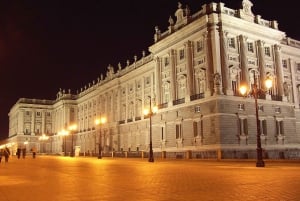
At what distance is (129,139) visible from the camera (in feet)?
237

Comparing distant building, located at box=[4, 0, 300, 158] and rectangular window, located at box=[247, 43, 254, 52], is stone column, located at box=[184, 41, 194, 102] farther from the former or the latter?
rectangular window, located at box=[247, 43, 254, 52]

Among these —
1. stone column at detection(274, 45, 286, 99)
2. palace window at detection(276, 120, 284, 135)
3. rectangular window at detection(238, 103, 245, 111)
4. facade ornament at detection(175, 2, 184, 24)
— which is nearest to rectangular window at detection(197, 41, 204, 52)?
facade ornament at detection(175, 2, 184, 24)

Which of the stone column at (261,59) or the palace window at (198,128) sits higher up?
the stone column at (261,59)

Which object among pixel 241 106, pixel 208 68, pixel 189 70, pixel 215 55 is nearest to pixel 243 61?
pixel 215 55

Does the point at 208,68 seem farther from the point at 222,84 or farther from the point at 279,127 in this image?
the point at 279,127

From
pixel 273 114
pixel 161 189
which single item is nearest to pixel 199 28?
pixel 273 114

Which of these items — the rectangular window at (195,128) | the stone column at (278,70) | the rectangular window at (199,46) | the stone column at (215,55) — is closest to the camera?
the stone column at (215,55)

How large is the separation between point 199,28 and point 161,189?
38.4 m

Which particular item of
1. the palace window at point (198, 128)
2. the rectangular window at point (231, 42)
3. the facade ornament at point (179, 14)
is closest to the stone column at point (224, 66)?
the rectangular window at point (231, 42)

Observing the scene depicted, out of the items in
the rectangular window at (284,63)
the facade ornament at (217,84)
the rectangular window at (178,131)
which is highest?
the rectangular window at (284,63)

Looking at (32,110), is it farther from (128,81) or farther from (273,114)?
(273,114)

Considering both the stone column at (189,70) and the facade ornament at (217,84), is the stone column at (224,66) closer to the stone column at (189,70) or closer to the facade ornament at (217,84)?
the facade ornament at (217,84)

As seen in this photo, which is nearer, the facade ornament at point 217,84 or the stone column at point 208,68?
the facade ornament at point 217,84

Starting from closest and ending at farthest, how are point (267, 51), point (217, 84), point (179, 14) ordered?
point (217, 84) < point (267, 51) < point (179, 14)
